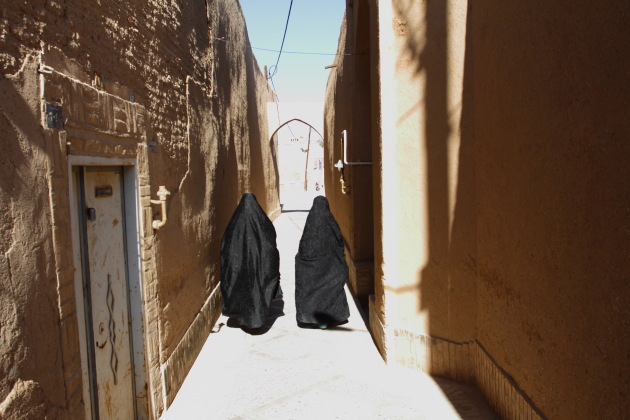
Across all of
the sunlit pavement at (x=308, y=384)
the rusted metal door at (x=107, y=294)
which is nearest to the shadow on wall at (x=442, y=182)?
the sunlit pavement at (x=308, y=384)

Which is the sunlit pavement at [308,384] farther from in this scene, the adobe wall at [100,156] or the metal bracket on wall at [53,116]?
the metal bracket on wall at [53,116]

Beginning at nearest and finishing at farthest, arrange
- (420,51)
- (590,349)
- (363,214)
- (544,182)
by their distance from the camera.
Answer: (590,349) → (544,182) → (420,51) → (363,214)

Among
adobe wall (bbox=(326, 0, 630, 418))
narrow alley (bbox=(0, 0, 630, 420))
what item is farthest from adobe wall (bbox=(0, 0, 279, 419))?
adobe wall (bbox=(326, 0, 630, 418))

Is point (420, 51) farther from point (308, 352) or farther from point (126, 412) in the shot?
point (126, 412)

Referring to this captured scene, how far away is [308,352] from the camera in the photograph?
459 centimetres

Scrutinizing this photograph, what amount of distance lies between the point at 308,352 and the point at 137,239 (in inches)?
83.5

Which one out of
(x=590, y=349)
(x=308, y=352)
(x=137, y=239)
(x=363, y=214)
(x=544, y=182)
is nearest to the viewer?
(x=590, y=349)

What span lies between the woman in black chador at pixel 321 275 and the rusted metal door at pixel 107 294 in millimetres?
2405

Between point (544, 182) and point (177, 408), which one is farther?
point (177, 408)

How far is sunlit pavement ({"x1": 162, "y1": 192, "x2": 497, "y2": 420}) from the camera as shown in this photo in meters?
3.38

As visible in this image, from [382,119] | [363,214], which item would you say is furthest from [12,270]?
[363,214]

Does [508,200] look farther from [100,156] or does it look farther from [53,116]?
[53,116]

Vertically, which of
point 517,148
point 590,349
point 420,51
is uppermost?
point 420,51

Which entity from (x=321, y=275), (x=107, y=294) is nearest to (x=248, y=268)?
(x=321, y=275)
